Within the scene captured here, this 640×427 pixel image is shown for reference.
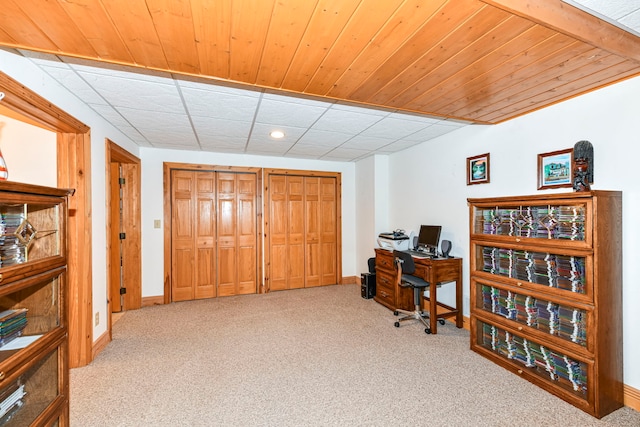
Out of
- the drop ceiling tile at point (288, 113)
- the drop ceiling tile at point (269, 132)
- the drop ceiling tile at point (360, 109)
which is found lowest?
the drop ceiling tile at point (269, 132)

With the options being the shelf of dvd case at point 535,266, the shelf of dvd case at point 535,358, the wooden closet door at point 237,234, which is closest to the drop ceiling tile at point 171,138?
the wooden closet door at point 237,234

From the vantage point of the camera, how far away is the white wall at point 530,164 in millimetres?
1992

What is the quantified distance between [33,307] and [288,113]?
2.31 metres

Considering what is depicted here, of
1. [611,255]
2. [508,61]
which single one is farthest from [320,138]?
[611,255]

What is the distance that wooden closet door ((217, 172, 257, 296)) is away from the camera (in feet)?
15.1

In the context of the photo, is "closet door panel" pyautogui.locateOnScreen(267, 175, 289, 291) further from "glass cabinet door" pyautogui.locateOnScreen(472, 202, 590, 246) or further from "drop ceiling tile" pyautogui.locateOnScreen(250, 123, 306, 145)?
"glass cabinet door" pyautogui.locateOnScreen(472, 202, 590, 246)

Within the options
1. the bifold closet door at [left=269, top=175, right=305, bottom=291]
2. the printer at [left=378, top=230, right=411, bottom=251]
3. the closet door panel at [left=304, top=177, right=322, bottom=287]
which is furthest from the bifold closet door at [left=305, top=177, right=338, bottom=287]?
the printer at [left=378, top=230, right=411, bottom=251]

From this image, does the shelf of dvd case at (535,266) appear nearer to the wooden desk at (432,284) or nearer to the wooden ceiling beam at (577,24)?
the wooden desk at (432,284)

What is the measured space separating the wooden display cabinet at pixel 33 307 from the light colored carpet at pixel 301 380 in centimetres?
62

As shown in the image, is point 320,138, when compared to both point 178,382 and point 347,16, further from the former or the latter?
point 178,382

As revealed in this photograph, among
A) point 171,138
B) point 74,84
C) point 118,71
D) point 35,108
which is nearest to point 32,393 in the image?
A: point 35,108

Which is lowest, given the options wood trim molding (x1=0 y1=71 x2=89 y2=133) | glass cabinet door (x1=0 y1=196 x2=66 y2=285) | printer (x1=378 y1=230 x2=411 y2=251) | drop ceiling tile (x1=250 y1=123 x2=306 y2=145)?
printer (x1=378 y1=230 x2=411 y2=251)

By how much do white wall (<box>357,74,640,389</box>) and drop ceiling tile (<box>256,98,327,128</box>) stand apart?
1.86m

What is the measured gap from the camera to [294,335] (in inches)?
123
